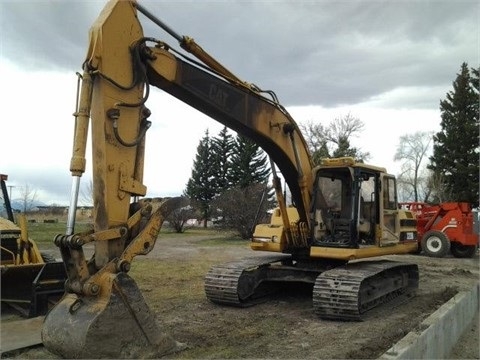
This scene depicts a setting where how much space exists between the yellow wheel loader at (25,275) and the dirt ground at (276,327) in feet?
5.22

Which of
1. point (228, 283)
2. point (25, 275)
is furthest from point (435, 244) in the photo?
point (25, 275)

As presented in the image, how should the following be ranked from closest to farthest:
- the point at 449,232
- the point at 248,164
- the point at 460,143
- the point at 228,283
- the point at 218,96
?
the point at 218,96 → the point at 228,283 → the point at 449,232 → the point at 460,143 → the point at 248,164

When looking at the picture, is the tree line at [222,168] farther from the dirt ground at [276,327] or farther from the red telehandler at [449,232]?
the dirt ground at [276,327]

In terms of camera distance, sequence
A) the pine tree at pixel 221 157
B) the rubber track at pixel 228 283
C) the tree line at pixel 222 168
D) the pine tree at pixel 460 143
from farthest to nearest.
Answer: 1. the pine tree at pixel 221 157
2. the tree line at pixel 222 168
3. the pine tree at pixel 460 143
4. the rubber track at pixel 228 283

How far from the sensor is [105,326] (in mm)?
4715

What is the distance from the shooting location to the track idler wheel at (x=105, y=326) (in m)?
4.64

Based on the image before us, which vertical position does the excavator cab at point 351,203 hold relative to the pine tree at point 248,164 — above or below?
below

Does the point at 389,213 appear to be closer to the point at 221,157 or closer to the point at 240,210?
the point at 240,210

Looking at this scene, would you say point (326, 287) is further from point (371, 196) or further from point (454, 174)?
point (454, 174)

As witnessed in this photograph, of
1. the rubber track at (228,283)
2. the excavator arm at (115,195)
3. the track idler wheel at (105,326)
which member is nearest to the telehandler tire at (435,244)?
the rubber track at (228,283)

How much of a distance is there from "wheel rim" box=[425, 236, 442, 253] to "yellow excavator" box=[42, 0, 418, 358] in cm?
944

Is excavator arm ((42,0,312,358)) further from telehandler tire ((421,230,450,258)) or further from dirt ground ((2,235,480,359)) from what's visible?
telehandler tire ((421,230,450,258))

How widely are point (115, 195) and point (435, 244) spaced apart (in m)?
15.8

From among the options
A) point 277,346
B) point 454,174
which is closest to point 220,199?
point 454,174
